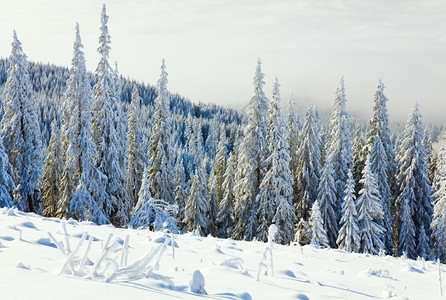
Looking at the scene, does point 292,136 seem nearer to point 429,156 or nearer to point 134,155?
point 134,155

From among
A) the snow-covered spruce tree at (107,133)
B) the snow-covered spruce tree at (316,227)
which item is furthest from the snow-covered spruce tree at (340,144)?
the snow-covered spruce tree at (107,133)

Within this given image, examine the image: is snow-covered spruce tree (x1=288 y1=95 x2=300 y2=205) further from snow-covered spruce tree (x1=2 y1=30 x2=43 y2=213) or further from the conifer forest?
snow-covered spruce tree (x1=2 y1=30 x2=43 y2=213)

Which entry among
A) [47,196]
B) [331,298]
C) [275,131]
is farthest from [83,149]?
[331,298]

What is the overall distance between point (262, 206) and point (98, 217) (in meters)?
12.9

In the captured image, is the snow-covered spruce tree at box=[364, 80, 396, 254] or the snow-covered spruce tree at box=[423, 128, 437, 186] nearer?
the snow-covered spruce tree at box=[364, 80, 396, 254]

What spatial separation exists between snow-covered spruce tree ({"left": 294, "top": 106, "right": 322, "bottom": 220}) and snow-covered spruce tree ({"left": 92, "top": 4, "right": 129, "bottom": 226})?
16.6 m

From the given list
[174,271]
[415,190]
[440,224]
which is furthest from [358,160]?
[174,271]

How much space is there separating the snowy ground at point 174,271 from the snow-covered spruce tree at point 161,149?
2305cm

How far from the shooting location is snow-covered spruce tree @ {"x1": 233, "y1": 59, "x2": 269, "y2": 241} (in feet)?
98.2

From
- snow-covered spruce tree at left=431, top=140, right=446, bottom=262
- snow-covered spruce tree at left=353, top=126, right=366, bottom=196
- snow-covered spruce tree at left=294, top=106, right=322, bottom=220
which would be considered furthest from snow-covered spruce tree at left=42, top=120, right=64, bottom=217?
snow-covered spruce tree at left=431, top=140, right=446, bottom=262

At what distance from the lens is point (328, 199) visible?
31719 millimetres

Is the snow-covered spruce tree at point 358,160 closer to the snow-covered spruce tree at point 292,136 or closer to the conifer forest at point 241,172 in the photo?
the conifer forest at point 241,172

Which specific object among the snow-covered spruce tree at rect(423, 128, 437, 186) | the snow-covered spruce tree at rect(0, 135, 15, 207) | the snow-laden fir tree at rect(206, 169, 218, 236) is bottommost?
the snow-laden fir tree at rect(206, 169, 218, 236)

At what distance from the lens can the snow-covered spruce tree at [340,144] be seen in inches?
1293
